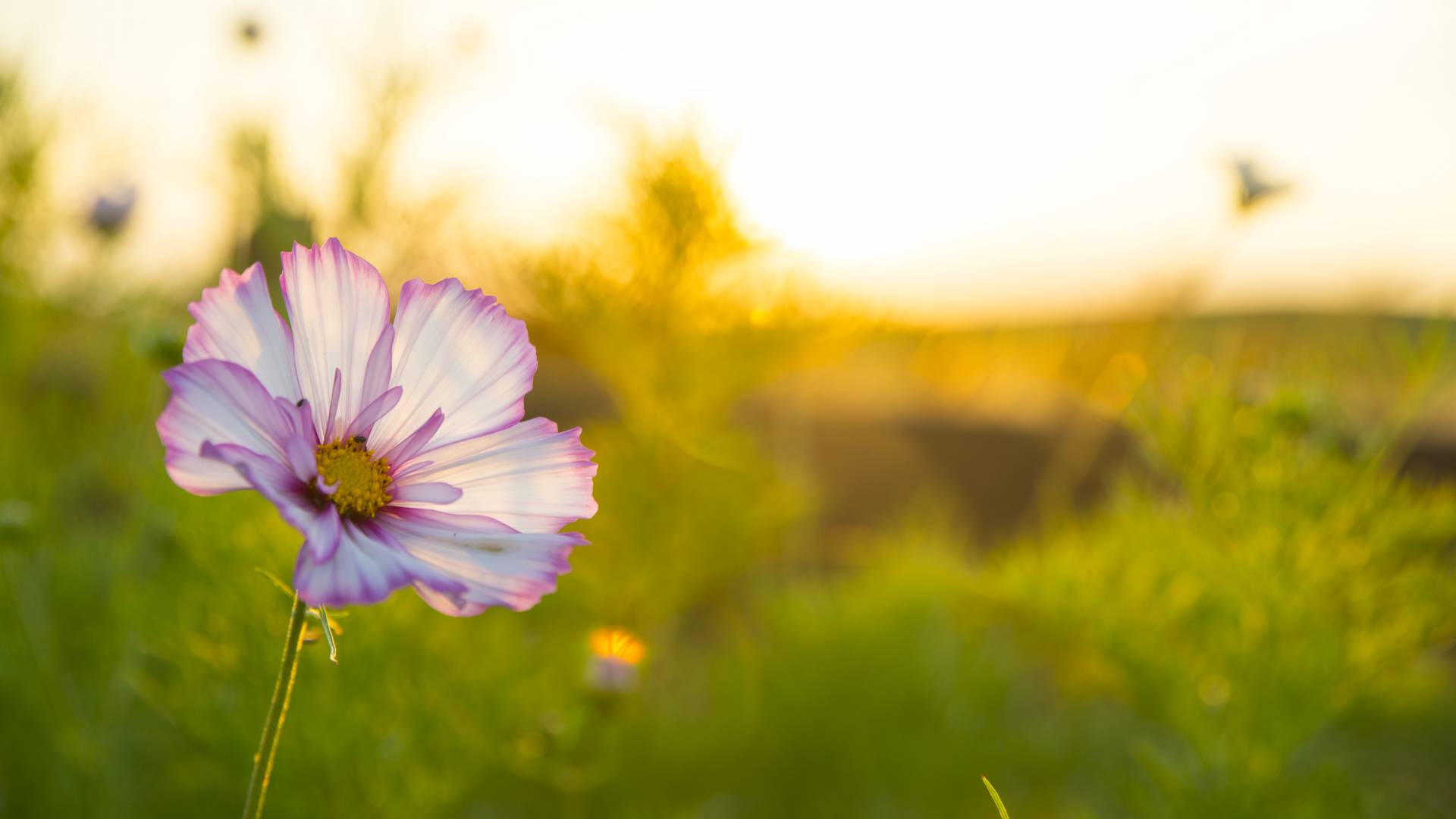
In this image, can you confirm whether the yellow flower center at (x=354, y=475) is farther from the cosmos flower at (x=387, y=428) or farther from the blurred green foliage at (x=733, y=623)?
the blurred green foliage at (x=733, y=623)

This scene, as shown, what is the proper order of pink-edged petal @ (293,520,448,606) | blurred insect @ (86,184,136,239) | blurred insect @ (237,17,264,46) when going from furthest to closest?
blurred insect @ (86,184,136,239)
blurred insect @ (237,17,264,46)
pink-edged petal @ (293,520,448,606)

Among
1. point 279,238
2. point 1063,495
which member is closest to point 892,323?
point 279,238

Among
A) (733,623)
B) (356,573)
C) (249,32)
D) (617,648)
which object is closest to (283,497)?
(356,573)

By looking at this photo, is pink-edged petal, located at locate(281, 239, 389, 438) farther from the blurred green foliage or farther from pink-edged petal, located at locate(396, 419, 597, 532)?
the blurred green foliage

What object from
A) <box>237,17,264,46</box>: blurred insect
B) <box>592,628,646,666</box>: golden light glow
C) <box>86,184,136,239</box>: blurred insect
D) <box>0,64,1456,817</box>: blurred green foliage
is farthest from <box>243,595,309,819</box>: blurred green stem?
<box>86,184,136,239</box>: blurred insect

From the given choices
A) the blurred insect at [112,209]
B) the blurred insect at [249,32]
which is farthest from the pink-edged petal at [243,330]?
the blurred insect at [112,209]

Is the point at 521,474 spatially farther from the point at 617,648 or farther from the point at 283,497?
the point at 617,648

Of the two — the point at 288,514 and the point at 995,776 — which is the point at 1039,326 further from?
the point at 288,514
